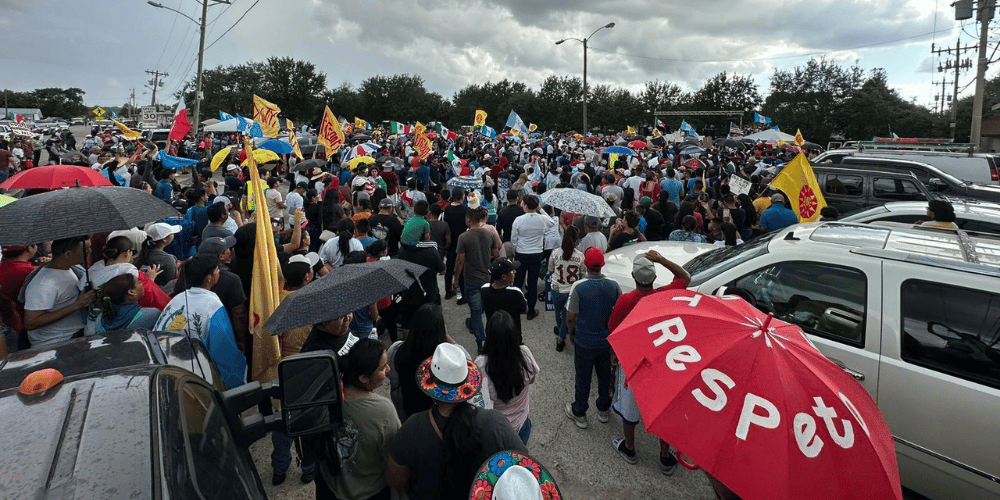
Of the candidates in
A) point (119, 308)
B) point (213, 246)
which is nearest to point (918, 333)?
point (119, 308)

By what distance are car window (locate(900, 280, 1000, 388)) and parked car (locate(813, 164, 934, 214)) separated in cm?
770

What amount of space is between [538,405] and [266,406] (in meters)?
2.93

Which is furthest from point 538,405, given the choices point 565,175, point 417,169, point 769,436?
point 417,169

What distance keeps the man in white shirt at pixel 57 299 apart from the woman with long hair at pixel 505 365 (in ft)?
9.89

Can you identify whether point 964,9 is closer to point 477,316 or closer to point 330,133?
point 330,133

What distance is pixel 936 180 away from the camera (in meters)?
10.0

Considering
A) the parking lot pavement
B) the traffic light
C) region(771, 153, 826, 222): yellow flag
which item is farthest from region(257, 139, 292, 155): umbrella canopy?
the traffic light

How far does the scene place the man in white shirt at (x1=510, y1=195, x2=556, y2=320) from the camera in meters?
6.79

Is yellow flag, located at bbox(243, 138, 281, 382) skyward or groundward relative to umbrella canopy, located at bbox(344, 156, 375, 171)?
Result: groundward

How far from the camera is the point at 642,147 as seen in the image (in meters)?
22.6

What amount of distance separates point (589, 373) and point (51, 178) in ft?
18.1

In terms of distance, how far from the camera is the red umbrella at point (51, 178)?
4.86 m

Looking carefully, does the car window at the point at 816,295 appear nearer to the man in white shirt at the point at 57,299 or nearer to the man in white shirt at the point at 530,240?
the man in white shirt at the point at 530,240

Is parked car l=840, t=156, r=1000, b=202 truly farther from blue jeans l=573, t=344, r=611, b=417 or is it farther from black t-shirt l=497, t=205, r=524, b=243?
blue jeans l=573, t=344, r=611, b=417
